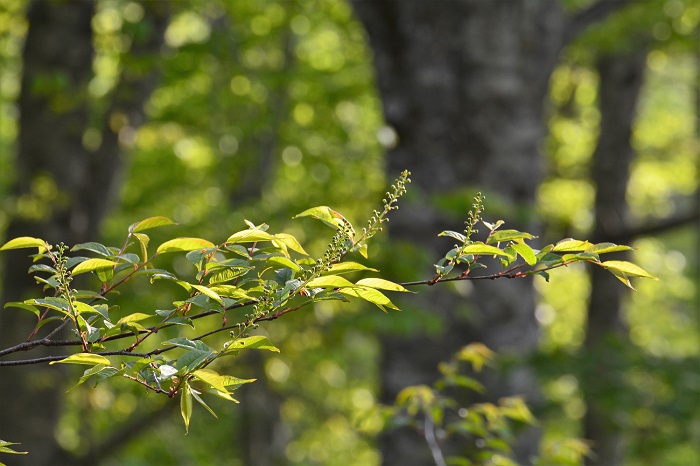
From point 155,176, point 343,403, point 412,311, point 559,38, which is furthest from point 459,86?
point 343,403

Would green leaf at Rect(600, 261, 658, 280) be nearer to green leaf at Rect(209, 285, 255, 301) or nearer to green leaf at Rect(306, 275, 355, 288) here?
green leaf at Rect(306, 275, 355, 288)

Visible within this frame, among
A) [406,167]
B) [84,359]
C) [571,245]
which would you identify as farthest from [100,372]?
[406,167]

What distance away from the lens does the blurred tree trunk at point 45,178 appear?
5.29 meters

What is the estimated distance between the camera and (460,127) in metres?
5.00

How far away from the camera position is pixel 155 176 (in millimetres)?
10430

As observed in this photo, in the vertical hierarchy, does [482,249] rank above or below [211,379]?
above

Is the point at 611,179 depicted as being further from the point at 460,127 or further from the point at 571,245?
the point at 571,245

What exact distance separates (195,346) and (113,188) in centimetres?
476

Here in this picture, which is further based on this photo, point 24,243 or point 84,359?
point 24,243

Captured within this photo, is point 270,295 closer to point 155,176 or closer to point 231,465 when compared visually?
point 155,176

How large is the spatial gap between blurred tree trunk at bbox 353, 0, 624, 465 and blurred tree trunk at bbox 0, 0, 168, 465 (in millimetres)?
1504

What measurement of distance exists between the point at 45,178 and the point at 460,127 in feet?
7.94

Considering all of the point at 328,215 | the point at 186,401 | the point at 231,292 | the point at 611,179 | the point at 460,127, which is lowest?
the point at 611,179

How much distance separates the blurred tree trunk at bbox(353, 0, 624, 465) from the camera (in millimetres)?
4973
